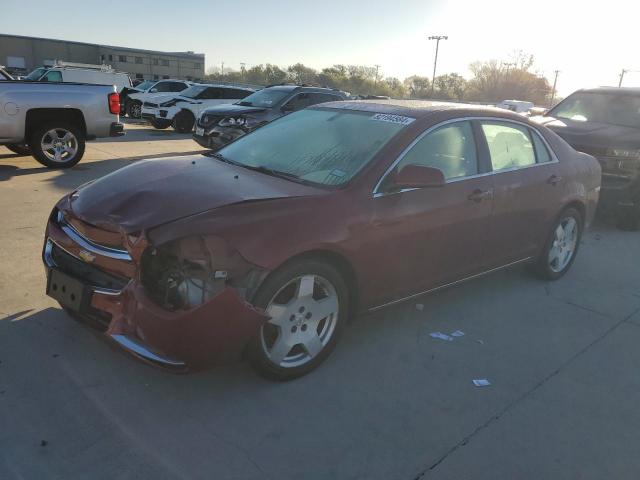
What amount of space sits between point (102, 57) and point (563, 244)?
290ft

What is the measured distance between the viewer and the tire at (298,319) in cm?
296

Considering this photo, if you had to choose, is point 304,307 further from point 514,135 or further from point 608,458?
point 514,135

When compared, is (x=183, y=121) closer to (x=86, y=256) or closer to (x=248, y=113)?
(x=248, y=113)

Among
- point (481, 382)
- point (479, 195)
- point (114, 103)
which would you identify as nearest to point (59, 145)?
point (114, 103)

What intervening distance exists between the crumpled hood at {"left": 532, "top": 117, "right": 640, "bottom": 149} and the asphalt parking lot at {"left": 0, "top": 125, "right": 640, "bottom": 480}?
3891 mm

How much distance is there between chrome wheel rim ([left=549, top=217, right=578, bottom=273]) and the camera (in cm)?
514

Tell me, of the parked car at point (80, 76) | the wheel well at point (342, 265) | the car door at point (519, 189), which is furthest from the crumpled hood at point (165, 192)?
the parked car at point (80, 76)

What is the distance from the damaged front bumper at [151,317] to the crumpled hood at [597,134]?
6.04 meters

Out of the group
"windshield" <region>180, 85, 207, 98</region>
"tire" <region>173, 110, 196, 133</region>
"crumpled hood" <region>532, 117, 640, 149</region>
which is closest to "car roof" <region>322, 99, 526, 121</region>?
"crumpled hood" <region>532, 117, 640, 149</region>

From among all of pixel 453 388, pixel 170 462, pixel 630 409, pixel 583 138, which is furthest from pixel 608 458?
pixel 583 138

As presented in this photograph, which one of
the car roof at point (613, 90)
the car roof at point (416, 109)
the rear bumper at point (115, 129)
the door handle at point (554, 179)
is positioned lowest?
the rear bumper at point (115, 129)

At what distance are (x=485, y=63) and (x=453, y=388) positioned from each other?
82.3 meters

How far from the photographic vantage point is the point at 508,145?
14.8ft

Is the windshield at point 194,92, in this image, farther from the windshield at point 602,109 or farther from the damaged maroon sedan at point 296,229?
the damaged maroon sedan at point 296,229
